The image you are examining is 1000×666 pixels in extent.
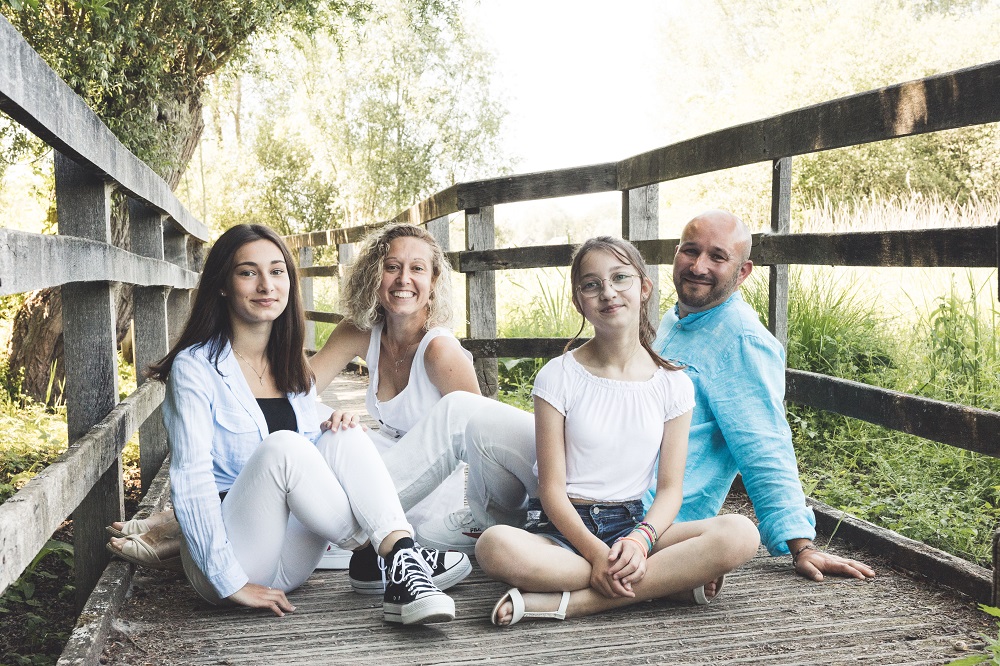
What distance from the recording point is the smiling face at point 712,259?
2768mm

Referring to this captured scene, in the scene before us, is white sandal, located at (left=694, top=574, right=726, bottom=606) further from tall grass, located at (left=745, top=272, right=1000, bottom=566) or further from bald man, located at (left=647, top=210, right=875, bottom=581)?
tall grass, located at (left=745, top=272, right=1000, bottom=566)

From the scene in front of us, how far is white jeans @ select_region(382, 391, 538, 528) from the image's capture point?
8.71ft

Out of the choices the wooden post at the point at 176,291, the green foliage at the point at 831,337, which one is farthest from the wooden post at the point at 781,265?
the wooden post at the point at 176,291

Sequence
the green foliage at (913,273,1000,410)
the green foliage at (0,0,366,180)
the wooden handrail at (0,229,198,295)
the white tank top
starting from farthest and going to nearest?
the green foliage at (0,0,366,180), the green foliage at (913,273,1000,410), the white tank top, the wooden handrail at (0,229,198,295)

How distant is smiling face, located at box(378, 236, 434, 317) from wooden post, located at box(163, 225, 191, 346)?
250cm

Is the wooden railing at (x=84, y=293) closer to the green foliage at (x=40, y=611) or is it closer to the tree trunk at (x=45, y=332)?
the green foliage at (x=40, y=611)

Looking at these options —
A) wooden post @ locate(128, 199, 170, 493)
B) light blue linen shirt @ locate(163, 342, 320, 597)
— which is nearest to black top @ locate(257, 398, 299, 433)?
light blue linen shirt @ locate(163, 342, 320, 597)

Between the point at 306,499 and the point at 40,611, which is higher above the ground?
the point at 306,499

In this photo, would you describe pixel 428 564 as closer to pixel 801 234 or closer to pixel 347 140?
pixel 801 234

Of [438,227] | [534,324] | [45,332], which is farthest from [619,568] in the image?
[45,332]

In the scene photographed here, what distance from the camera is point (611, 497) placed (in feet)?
8.01

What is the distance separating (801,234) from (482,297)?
7.99 feet

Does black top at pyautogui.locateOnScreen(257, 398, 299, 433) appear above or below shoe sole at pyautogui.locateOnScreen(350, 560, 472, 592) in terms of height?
above

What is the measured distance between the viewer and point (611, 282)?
2.48 metres
